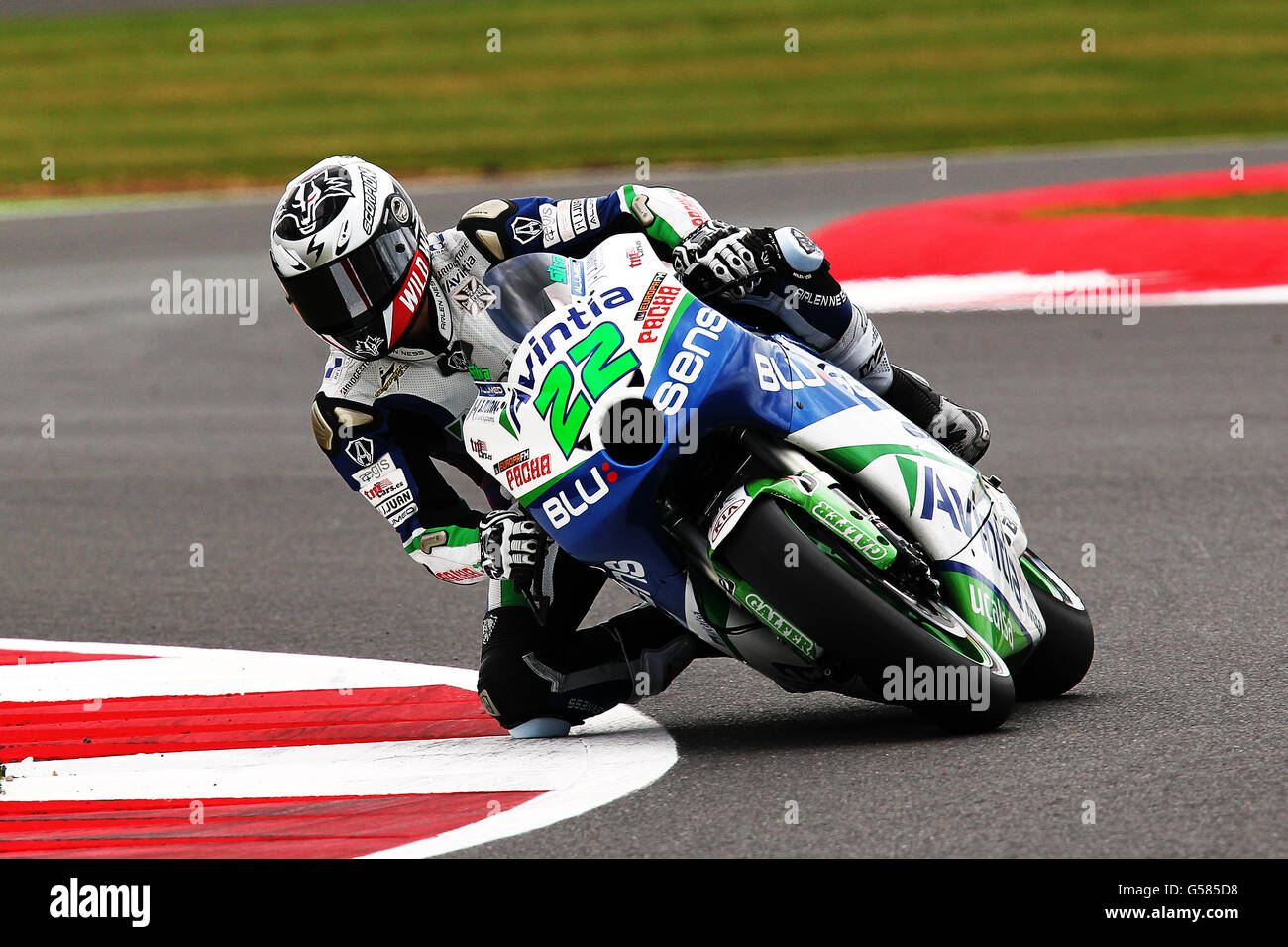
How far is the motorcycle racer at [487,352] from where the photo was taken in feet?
15.2

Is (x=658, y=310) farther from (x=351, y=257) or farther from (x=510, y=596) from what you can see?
(x=510, y=596)

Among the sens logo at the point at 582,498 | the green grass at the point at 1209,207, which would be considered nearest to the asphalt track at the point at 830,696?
the sens logo at the point at 582,498

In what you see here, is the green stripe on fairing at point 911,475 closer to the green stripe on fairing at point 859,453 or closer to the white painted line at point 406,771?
the green stripe on fairing at point 859,453

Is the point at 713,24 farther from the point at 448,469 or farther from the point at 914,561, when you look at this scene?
the point at 914,561

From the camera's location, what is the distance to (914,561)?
4176 mm

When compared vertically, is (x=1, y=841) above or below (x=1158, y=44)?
below

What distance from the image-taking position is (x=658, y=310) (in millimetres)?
4203

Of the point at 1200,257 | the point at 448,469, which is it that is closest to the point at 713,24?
the point at 1200,257

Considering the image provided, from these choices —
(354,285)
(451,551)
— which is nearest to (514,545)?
(451,551)

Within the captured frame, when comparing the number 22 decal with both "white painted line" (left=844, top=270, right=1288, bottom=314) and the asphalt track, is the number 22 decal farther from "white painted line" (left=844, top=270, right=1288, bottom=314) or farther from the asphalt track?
"white painted line" (left=844, top=270, right=1288, bottom=314)

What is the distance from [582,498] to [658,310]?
0.46m

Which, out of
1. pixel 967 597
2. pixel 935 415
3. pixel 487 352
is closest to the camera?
pixel 967 597

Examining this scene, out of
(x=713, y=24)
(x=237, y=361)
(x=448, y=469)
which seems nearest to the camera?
(x=448, y=469)
